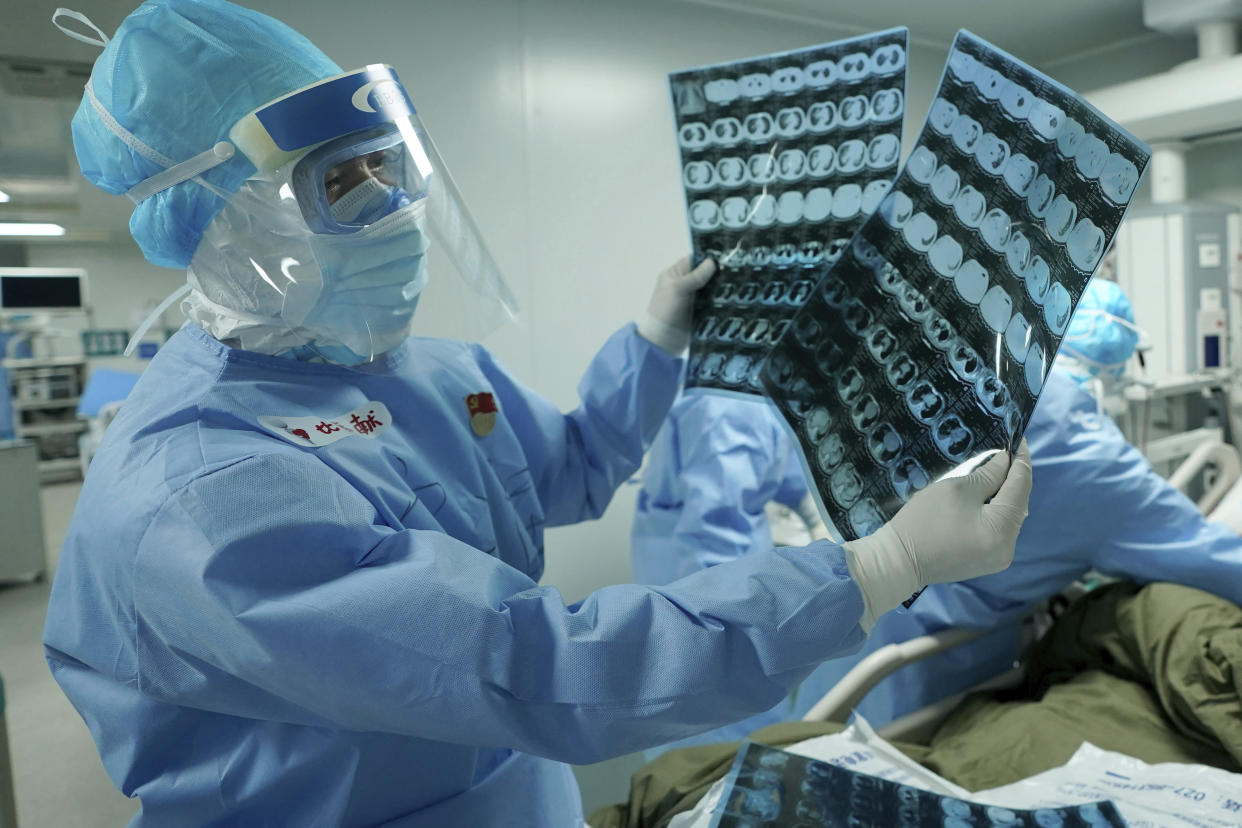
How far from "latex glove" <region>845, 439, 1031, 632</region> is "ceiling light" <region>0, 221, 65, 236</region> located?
2293mm

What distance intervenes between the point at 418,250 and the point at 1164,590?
5.34ft

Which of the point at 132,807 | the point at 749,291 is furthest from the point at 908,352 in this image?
the point at 132,807

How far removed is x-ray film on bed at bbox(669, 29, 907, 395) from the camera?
1281 millimetres

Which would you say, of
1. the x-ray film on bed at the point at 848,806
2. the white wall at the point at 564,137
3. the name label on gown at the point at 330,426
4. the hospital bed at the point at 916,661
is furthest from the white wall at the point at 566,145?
the x-ray film on bed at the point at 848,806

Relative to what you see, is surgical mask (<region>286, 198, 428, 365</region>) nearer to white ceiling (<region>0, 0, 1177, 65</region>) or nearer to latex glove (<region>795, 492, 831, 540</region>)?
latex glove (<region>795, 492, 831, 540</region>)

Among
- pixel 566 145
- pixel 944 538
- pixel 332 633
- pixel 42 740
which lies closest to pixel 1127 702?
pixel 944 538

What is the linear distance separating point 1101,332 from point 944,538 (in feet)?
5.91

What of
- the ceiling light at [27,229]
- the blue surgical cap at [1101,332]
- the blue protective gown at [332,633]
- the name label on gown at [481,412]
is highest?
the ceiling light at [27,229]

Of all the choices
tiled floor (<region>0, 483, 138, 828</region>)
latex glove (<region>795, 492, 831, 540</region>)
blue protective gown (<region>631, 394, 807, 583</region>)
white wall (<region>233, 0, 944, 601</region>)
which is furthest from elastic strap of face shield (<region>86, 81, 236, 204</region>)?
latex glove (<region>795, 492, 831, 540</region>)

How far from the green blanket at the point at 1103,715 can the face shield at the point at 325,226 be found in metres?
0.82

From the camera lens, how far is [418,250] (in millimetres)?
1184

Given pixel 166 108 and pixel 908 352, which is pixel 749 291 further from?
pixel 166 108

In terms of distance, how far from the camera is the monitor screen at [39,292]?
88.3 inches

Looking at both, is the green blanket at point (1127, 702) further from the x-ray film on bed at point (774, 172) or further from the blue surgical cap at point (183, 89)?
the blue surgical cap at point (183, 89)
